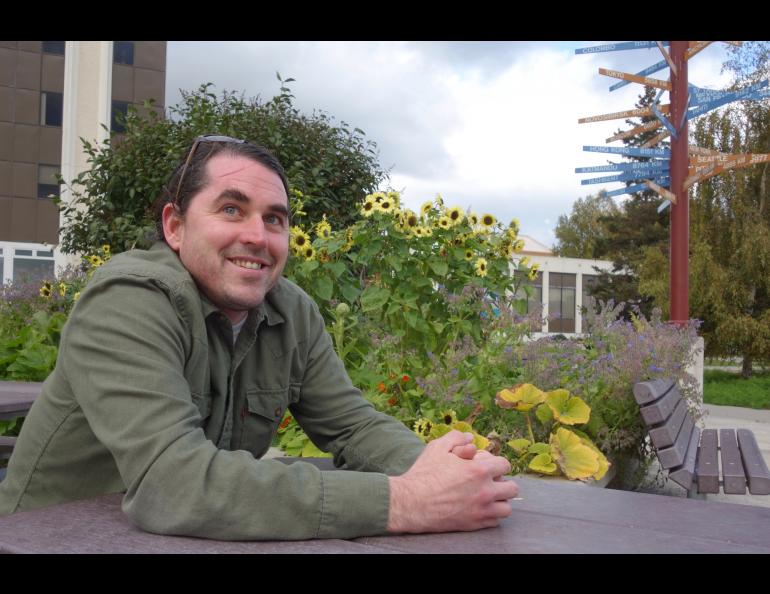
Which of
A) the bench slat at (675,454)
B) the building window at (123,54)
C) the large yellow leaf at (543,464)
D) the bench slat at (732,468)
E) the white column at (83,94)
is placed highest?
the building window at (123,54)

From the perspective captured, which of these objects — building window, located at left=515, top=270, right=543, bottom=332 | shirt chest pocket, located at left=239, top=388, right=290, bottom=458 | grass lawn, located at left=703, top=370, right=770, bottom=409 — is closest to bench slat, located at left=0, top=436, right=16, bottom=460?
shirt chest pocket, located at left=239, top=388, right=290, bottom=458

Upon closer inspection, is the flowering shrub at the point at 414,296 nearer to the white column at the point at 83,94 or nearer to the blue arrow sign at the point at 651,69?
the blue arrow sign at the point at 651,69

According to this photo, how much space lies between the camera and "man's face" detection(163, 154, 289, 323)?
1.84m

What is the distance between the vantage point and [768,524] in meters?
1.52

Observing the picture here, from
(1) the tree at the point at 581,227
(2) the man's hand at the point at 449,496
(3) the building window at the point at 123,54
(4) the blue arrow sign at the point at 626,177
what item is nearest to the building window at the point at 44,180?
(3) the building window at the point at 123,54

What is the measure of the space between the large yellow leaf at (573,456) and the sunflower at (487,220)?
2.03 meters

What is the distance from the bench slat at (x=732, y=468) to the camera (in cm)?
373

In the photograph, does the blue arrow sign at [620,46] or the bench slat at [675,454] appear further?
the blue arrow sign at [620,46]

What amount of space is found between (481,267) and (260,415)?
3.52 meters

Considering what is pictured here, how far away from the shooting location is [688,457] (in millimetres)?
4168

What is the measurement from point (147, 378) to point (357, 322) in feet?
12.1

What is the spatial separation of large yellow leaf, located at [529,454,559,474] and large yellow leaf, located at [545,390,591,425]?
0.25m

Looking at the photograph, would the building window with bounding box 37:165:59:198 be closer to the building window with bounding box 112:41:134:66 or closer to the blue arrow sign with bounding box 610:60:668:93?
the building window with bounding box 112:41:134:66

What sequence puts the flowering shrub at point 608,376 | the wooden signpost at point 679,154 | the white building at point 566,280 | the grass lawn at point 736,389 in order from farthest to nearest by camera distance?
the white building at point 566,280, the grass lawn at point 736,389, the wooden signpost at point 679,154, the flowering shrub at point 608,376
